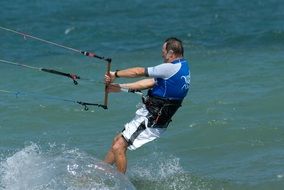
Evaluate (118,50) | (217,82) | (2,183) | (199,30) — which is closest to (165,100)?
(2,183)

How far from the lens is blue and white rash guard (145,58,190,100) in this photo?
32.8ft

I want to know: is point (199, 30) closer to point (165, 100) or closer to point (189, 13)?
point (189, 13)

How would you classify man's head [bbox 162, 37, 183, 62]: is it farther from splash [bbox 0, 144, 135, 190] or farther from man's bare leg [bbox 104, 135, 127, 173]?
splash [bbox 0, 144, 135, 190]

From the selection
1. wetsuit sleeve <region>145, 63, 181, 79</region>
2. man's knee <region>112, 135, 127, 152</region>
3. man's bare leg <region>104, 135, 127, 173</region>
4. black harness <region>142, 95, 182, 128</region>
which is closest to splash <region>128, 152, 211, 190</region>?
man's bare leg <region>104, 135, 127, 173</region>

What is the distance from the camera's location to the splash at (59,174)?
9.80 m

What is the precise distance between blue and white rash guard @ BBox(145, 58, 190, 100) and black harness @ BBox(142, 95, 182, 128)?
66 millimetres

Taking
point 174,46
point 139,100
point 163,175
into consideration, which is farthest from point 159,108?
point 139,100

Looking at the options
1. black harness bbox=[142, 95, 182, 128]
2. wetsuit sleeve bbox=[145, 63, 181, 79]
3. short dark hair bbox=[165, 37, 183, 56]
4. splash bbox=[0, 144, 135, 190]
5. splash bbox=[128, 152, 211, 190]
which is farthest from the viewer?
splash bbox=[128, 152, 211, 190]

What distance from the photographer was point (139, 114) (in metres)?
10.5

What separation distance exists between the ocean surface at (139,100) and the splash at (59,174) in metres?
0.02

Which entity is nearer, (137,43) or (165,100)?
(165,100)

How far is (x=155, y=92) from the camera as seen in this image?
10.3 metres

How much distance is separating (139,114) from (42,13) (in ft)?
66.6

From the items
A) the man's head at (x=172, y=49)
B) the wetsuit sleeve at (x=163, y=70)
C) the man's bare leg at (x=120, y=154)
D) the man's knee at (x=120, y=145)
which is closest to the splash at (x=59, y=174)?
the man's bare leg at (x=120, y=154)
